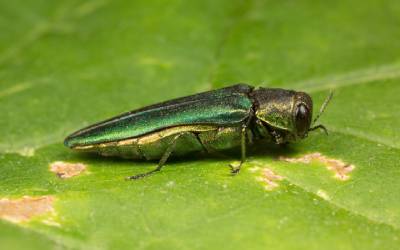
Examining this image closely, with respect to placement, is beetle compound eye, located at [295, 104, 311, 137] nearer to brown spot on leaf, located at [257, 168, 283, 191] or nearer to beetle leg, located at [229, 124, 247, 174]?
beetle leg, located at [229, 124, 247, 174]

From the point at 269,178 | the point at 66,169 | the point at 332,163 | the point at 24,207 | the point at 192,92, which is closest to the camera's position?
the point at 24,207

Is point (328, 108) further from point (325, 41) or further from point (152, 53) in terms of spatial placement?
point (152, 53)

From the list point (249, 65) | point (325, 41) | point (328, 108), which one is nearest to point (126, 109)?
point (249, 65)

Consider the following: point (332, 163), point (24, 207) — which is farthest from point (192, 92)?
point (24, 207)

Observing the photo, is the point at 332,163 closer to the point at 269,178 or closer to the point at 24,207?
the point at 269,178

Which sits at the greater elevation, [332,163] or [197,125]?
[197,125]

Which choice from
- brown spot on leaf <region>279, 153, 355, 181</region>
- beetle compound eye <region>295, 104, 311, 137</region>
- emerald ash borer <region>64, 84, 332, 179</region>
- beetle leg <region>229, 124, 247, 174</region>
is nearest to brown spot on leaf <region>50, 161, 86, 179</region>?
emerald ash borer <region>64, 84, 332, 179</region>
